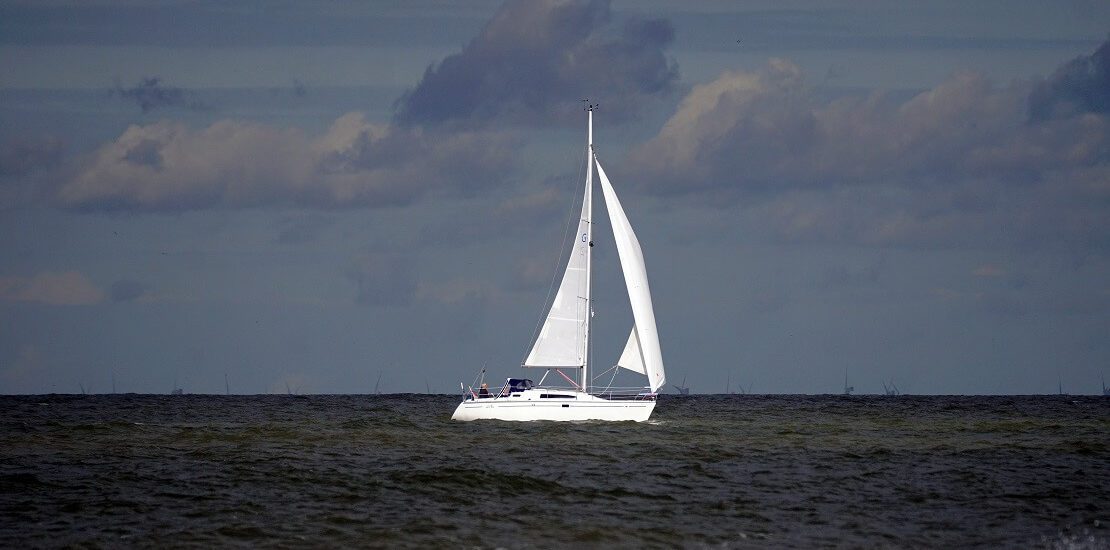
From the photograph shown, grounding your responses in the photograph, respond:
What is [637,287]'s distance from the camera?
2356 inches

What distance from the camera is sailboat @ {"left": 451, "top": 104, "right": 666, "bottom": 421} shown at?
58156mm

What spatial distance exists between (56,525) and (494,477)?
1235 cm

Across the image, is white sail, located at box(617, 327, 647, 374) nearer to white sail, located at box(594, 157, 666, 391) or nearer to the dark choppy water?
white sail, located at box(594, 157, 666, 391)

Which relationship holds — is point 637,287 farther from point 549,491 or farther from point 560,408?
point 549,491

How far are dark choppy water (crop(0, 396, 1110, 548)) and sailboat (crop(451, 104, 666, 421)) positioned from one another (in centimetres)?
237

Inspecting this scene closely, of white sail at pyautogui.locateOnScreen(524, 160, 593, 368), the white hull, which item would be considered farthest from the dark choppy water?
white sail at pyautogui.locateOnScreen(524, 160, 593, 368)

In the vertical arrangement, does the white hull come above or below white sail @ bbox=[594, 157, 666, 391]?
below

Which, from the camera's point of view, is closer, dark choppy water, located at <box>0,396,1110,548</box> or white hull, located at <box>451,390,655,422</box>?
dark choppy water, located at <box>0,396,1110,548</box>

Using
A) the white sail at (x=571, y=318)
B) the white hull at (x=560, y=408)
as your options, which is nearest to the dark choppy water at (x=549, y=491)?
the white hull at (x=560, y=408)

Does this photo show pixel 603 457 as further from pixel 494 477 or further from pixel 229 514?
pixel 229 514

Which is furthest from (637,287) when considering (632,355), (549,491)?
(549,491)

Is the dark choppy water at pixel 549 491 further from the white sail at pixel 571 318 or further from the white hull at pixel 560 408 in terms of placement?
the white sail at pixel 571 318

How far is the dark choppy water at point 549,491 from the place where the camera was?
91.0 ft

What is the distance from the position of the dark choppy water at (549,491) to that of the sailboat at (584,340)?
7.78 ft
